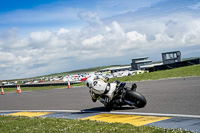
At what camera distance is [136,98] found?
858 cm

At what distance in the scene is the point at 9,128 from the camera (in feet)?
24.3

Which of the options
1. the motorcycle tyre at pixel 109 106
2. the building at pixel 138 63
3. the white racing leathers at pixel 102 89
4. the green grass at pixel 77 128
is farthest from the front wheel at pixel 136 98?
the building at pixel 138 63

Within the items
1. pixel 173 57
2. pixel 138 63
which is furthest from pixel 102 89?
pixel 138 63

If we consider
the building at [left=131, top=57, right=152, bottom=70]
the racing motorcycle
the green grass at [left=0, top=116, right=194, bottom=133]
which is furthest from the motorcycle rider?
the building at [left=131, top=57, right=152, bottom=70]

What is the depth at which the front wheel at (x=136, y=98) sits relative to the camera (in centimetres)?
856

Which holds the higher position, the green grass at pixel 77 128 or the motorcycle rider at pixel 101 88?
the motorcycle rider at pixel 101 88

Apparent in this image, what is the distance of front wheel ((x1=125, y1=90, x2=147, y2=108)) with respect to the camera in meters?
8.56

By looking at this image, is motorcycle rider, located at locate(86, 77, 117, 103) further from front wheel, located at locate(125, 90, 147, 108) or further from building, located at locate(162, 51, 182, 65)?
building, located at locate(162, 51, 182, 65)

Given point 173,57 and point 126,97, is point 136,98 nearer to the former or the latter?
point 126,97

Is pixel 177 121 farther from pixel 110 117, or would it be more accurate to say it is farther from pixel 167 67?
pixel 167 67

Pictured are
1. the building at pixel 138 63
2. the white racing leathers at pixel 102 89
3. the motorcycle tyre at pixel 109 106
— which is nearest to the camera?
the white racing leathers at pixel 102 89

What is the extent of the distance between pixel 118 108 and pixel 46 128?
10.8 feet

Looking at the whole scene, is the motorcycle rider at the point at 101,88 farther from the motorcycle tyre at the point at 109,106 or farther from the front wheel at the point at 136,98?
the front wheel at the point at 136,98

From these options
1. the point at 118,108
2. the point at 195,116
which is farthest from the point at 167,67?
the point at 195,116
